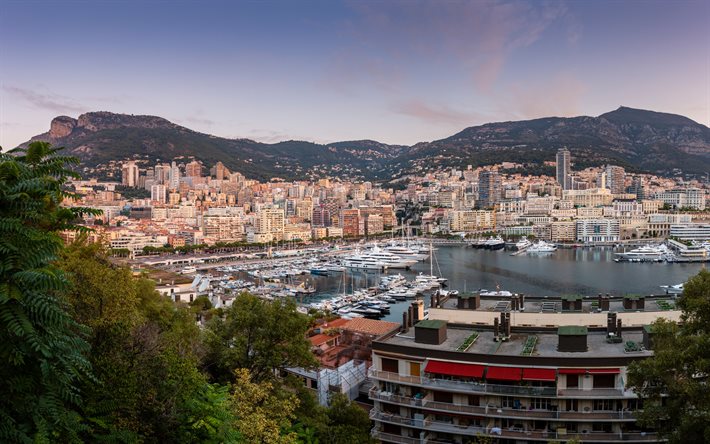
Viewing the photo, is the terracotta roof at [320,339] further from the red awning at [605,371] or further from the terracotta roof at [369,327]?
the red awning at [605,371]

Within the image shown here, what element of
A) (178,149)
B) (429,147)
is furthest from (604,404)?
(429,147)

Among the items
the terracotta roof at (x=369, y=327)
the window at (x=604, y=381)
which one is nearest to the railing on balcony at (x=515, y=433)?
the window at (x=604, y=381)

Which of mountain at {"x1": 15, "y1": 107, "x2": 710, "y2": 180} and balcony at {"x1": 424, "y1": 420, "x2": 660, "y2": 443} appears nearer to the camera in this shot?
balcony at {"x1": 424, "y1": 420, "x2": 660, "y2": 443}

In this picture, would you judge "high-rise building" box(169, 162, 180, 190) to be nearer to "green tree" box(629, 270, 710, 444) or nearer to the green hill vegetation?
the green hill vegetation

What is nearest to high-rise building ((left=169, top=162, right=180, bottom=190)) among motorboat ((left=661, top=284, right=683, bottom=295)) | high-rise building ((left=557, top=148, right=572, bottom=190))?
high-rise building ((left=557, top=148, right=572, bottom=190))

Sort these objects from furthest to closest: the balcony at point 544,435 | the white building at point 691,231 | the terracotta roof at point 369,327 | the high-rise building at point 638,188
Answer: the high-rise building at point 638,188 < the white building at point 691,231 < the terracotta roof at point 369,327 < the balcony at point 544,435
